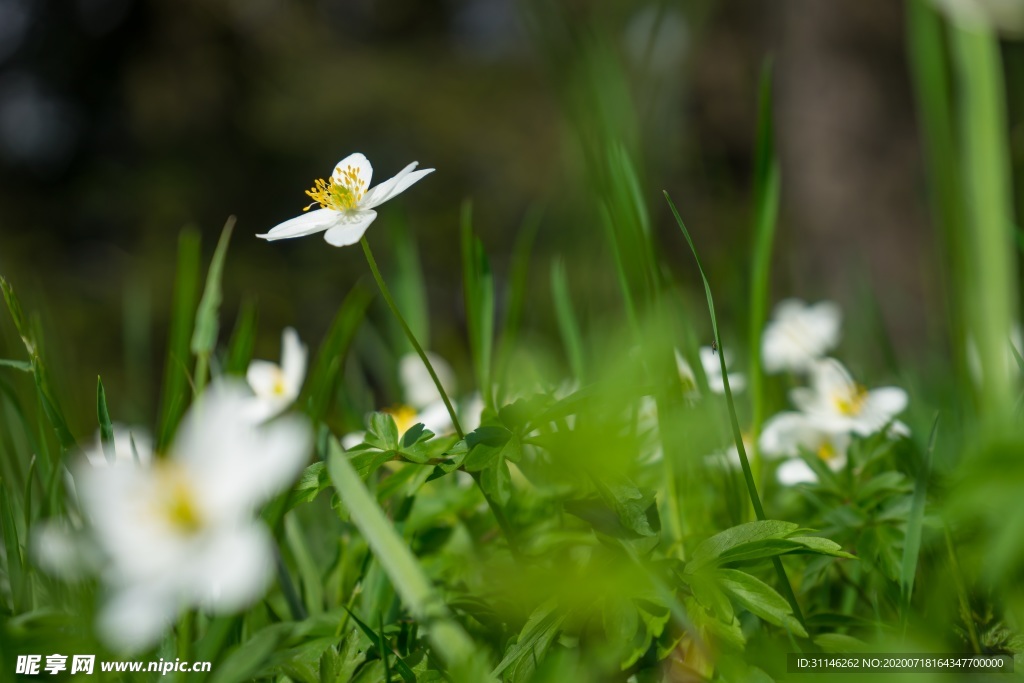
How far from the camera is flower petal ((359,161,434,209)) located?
0.63 m

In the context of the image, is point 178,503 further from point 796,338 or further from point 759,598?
point 796,338

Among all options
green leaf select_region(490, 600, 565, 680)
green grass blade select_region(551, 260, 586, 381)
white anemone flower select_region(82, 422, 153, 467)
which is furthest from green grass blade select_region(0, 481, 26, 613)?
green grass blade select_region(551, 260, 586, 381)

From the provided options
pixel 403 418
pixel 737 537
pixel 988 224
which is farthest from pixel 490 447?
pixel 403 418

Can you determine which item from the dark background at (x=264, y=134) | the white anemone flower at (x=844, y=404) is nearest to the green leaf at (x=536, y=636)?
the white anemone flower at (x=844, y=404)

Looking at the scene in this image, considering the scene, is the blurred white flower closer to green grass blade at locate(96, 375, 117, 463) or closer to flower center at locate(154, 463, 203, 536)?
flower center at locate(154, 463, 203, 536)

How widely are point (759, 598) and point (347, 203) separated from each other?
437mm

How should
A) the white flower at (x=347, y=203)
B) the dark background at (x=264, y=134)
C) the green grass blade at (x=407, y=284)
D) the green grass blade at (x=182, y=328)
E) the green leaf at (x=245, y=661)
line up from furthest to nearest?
1. the dark background at (x=264, y=134)
2. the green grass blade at (x=407, y=284)
3. the green grass blade at (x=182, y=328)
4. the white flower at (x=347, y=203)
5. the green leaf at (x=245, y=661)

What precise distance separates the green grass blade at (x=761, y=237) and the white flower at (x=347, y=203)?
377 mm

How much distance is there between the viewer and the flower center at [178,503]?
42 centimetres

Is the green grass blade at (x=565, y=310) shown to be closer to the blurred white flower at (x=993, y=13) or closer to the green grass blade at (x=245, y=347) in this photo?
the green grass blade at (x=245, y=347)

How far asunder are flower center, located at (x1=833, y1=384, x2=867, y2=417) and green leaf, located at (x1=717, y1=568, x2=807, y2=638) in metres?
0.46

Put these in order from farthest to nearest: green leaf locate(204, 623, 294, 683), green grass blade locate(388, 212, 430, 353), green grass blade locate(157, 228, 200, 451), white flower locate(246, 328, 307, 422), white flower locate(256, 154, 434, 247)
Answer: green grass blade locate(388, 212, 430, 353), white flower locate(246, 328, 307, 422), green grass blade locate(157, 228, 200, 451), white flower locate(256, 154, 434, 247), green leaf locate(204, 623, 294, 683)

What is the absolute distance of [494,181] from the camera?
26.8 ft

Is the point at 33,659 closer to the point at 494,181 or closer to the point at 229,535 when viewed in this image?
the point at 229,535
